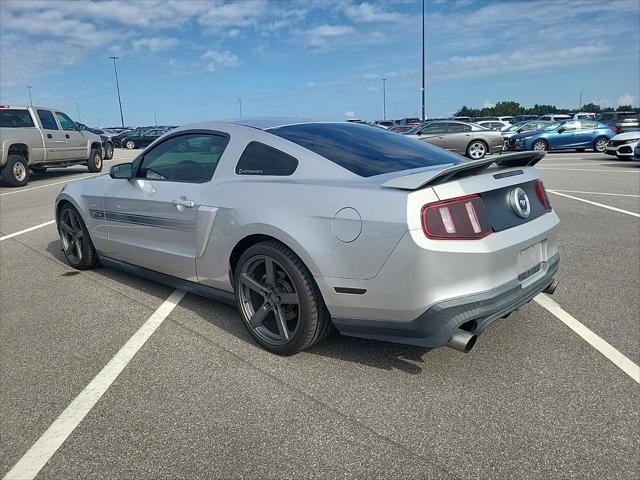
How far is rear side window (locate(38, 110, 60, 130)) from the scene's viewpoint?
45.4 feet

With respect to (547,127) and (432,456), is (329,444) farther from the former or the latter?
(547,127)

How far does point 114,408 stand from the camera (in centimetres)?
272

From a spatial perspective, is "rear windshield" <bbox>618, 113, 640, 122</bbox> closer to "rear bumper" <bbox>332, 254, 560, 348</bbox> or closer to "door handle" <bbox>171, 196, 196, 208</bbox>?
"rear bumper" <bbox>332, 254, 560, 348</bbox>

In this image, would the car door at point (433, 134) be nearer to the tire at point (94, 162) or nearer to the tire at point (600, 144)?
the tire at point (600, 144)

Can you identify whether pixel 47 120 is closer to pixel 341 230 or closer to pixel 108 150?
pixel 108 150

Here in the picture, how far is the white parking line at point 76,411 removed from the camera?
228cm

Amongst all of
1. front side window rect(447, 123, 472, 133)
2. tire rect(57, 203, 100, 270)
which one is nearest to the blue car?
front side window rect(447, 123, 472, 133)

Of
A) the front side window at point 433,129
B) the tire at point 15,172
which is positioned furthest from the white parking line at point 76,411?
the front side window at point 433,129

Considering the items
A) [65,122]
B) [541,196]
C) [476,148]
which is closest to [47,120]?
[65,122]

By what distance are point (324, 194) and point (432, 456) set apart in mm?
1433

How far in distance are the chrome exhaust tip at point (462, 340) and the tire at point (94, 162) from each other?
611 inches

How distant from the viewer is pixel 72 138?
14844mm

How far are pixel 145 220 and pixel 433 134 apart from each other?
1649 cm

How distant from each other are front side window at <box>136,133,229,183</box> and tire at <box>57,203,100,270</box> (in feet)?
3.91
